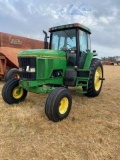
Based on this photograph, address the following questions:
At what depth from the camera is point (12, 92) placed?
603 centimetres

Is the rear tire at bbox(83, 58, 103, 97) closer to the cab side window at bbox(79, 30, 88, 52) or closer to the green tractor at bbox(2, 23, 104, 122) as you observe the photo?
the green tractor at bbox(2, 23, 104, 122)

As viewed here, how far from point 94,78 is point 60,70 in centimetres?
110

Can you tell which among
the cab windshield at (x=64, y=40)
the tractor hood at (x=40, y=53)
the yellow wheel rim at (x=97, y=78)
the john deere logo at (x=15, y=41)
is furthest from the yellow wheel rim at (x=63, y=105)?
the john deere logo at (x=15, y=41)

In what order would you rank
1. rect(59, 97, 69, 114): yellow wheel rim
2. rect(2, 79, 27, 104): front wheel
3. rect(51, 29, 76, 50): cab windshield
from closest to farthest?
rect(59, 97, 69, 114): yellow wheel rim
rect(2, 79, 27, 104): front wheel
rect(51, 29, 76, 50): cab windshield

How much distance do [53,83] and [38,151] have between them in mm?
2702

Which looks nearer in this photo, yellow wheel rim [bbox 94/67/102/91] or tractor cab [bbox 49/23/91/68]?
tractor cab [bbox 49/23/91/68]

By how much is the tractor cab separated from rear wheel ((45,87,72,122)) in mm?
1645

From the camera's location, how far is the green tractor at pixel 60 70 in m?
5.37

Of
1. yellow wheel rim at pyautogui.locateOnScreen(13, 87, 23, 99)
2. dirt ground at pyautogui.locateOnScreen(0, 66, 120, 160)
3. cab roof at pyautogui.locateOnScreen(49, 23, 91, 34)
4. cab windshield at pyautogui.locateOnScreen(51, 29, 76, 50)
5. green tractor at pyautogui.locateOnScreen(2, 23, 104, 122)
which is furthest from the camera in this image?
cab windshield at pyautogui.locateOnScreen(51, 29, 76, 50)

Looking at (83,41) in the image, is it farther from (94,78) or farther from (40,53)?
(40,53)

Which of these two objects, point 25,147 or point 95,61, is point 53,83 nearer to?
point 95,61

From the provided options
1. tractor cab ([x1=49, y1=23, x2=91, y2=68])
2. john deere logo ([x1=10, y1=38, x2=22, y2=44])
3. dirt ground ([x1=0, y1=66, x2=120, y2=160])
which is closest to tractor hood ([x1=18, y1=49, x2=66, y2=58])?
tractor cab ([x1=49, y1=23, x2=91, y2=68])

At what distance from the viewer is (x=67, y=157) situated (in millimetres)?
3432

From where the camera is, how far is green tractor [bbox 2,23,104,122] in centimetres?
537
